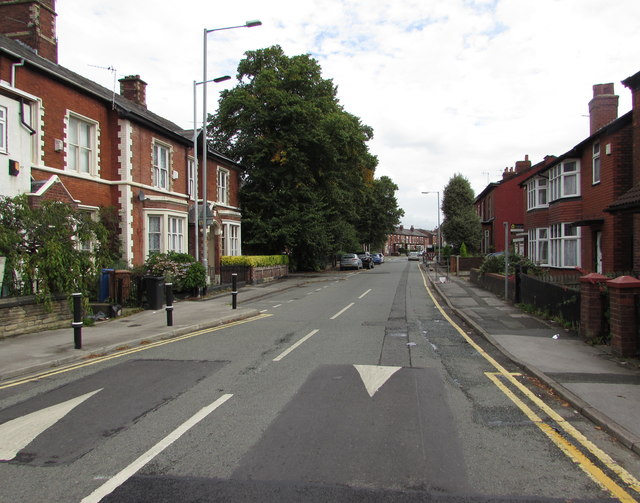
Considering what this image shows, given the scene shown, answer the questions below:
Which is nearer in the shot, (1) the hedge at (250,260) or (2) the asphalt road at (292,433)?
(2) the asphalt road at (292,433)

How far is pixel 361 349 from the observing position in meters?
8.91

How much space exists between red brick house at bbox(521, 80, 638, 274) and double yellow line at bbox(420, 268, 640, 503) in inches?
260

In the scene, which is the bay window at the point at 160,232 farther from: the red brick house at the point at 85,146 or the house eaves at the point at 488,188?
the house eaves at the point at 488,188

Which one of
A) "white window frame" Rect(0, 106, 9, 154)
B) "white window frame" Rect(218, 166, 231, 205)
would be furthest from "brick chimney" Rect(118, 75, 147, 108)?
"white window frame" Rect(0, 106, 9, 154)

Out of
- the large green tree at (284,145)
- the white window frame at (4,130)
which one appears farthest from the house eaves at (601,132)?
the white window frame at (4,130)

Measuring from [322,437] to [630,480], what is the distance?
8.56 ft

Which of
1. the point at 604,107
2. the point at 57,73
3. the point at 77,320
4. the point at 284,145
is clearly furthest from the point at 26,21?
the point at 604,107

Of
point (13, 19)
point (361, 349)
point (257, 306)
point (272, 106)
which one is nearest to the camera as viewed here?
point (361, 349)

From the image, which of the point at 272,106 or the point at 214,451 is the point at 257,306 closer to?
the point at 214,451

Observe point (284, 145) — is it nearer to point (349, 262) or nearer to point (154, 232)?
point (154, 232)

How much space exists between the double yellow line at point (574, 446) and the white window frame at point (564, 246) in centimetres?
1577

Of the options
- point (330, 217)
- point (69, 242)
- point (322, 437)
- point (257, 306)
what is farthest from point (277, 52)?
point (322, 437)

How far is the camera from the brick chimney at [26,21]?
18.1m

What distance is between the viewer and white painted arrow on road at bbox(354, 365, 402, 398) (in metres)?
6.31
